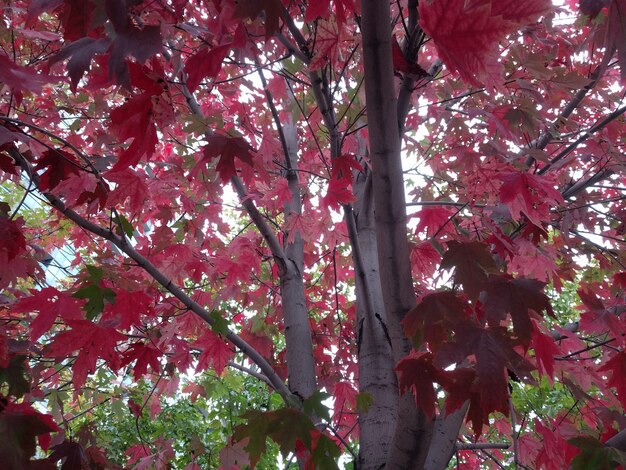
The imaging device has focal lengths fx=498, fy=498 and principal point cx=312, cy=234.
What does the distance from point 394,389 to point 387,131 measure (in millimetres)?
A: 1350

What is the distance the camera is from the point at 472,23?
3.74ft

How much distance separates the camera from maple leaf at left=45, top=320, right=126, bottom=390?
2.05 meters

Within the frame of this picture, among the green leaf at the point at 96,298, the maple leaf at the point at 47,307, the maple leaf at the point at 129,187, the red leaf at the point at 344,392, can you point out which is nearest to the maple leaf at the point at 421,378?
the green leaf at the point at 96,298

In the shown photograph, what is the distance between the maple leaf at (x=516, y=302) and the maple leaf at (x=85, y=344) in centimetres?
148

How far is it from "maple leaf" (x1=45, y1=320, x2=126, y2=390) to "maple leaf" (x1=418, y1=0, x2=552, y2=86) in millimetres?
1678

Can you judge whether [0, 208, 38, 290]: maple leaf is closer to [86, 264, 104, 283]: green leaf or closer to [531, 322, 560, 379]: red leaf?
[86, 264, 104, 283]: green leaf

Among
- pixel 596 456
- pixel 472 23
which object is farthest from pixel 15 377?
pixel 596 456

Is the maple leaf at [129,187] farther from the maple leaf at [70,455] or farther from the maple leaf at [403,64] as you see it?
the maple leaf at [403,64]

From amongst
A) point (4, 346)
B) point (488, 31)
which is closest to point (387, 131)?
point (488, 31)

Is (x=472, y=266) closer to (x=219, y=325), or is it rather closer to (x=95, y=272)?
(x=219, y=325)

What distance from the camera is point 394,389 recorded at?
2289mm

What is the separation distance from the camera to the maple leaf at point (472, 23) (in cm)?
113

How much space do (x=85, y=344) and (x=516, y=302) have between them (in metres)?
1.70

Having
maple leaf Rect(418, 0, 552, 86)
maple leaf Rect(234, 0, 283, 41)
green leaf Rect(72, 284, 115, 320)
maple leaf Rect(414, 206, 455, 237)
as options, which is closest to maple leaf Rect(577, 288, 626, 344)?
maple leaf Rect(414, 206, 455, 237)
